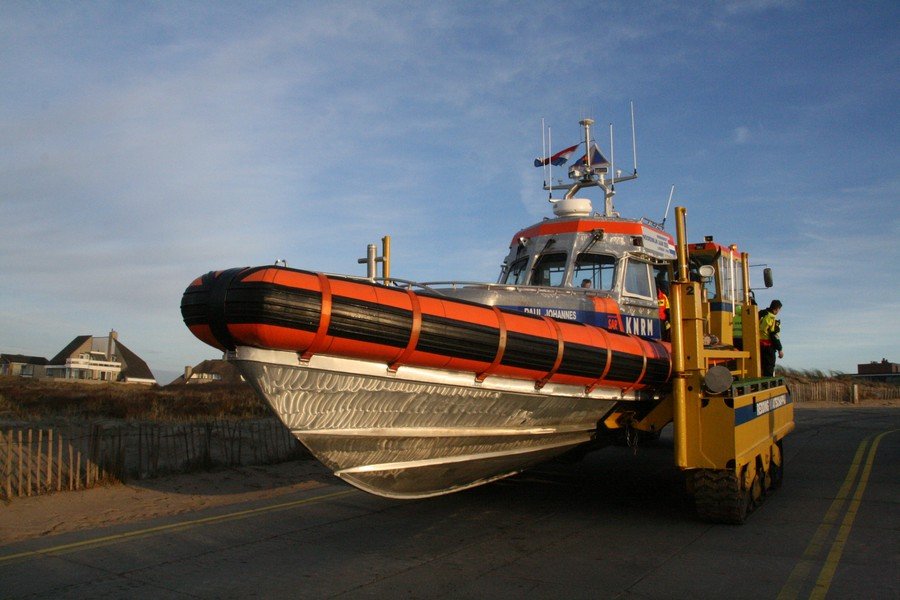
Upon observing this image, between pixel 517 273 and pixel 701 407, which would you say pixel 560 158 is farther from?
pixel 701 407

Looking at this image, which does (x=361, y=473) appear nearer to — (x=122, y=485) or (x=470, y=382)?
(x=470, y=382)

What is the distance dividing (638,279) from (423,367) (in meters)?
4.48

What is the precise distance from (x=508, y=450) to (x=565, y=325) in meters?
1.31

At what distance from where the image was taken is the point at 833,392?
120 feet

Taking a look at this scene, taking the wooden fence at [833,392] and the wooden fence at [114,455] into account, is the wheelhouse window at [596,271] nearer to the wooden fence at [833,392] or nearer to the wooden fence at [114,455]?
the wooden fence at [114,455]

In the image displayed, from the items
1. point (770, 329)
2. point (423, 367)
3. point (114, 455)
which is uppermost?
point (770, 329)

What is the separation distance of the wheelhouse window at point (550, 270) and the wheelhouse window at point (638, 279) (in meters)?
0.81

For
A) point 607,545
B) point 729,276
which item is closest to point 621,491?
point 607,545

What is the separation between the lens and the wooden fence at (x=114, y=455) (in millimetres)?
9250

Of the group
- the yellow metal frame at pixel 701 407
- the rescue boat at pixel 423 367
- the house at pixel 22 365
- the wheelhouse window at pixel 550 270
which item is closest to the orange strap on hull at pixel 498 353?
the rescue boat at pixel 423 367

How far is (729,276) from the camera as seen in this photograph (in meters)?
10.9

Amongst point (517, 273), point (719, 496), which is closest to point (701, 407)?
point (719, 496)

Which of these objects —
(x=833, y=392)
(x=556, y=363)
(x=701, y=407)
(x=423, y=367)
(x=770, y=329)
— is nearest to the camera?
(x=423, y=367)

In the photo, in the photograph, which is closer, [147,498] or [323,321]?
[323,321]
